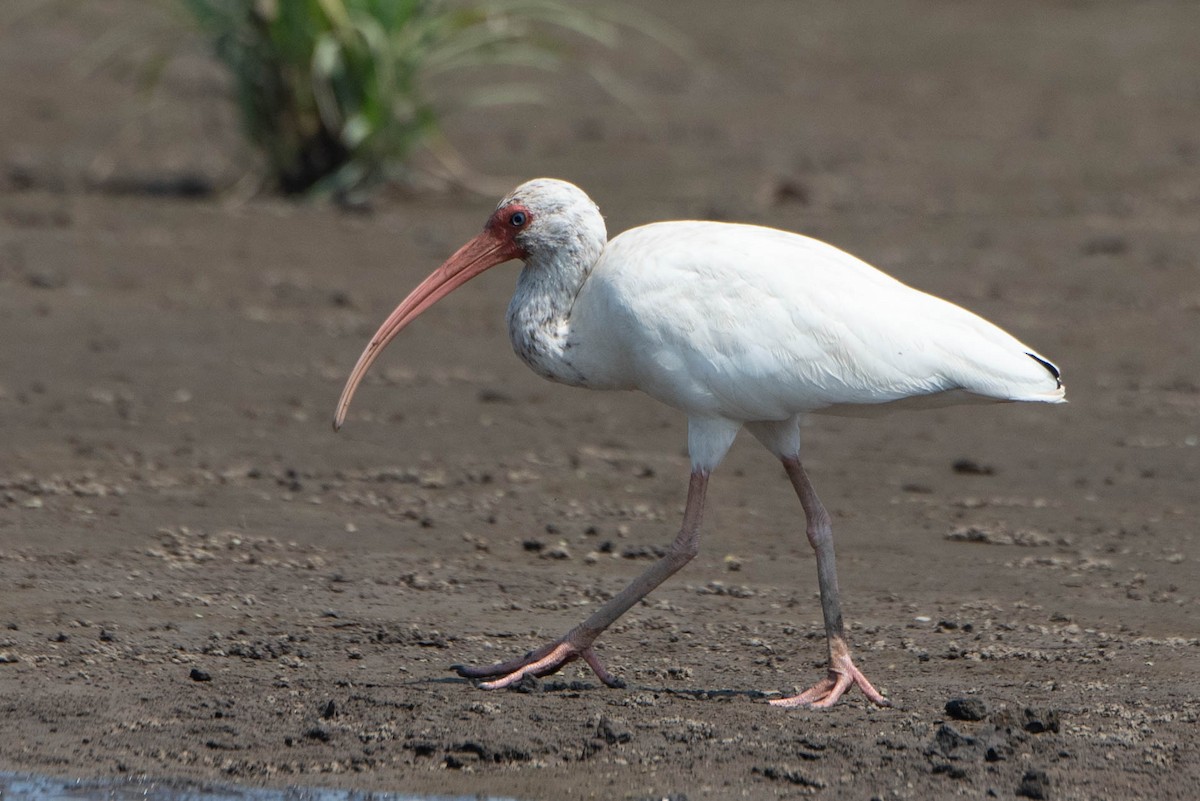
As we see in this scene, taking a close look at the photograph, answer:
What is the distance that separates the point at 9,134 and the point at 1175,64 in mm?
11127

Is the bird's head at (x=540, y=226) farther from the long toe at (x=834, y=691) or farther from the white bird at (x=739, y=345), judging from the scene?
the long toe at (x=834, y=691)

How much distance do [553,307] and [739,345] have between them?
702 millimetres

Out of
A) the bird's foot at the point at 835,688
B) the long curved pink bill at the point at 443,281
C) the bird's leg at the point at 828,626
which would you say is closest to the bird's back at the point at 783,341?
the bird's leg at the point at 828,626

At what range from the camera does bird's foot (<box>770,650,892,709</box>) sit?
6.07 meters

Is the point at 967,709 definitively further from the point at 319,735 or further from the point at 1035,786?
the point at 319,735

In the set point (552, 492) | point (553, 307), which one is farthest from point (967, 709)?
point (552, 492)

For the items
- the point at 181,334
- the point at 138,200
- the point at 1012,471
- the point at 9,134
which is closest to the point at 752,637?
the point at 1012,471

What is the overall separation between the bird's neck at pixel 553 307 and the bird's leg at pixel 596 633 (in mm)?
571

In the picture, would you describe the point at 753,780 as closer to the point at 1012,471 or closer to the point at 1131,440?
the point at 1012,471

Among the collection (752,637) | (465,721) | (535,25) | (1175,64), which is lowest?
(465,721)

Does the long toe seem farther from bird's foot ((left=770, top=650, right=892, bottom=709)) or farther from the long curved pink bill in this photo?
the long curved pink bill

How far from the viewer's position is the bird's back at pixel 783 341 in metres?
6.07

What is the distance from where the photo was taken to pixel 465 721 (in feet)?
19.1

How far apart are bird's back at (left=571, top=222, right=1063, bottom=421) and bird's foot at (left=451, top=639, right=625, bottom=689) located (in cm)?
85
